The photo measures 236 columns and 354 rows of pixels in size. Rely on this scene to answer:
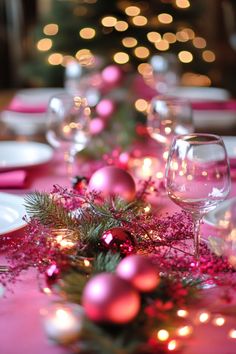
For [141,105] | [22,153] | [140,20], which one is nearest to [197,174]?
[22,153]

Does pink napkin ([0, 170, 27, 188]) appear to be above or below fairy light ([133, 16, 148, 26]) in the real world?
below

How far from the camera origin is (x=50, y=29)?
3688mm

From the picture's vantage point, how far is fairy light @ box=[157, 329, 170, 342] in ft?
2.06

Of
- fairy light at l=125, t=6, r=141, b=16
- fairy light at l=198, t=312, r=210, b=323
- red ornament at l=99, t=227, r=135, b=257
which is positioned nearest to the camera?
fairy light at l=198, t=312, r=210, b=323

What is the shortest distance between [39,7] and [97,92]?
2.65m

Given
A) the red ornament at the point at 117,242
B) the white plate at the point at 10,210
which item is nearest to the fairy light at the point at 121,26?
the white plate at the point at 10,210

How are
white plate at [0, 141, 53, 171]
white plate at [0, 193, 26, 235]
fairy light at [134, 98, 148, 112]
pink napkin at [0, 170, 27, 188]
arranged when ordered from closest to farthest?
white plate at [0, 193, 26, 235], pink napkin at [0, 170, 27, 188], white plate at [0, 141, 53, 171], fairy light at [134, 98, 148, 112]

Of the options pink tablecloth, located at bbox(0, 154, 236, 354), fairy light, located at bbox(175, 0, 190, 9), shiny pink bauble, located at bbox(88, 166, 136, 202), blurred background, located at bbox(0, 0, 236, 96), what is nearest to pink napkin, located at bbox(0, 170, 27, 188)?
shiny pink bauble, located at bbox(88, 166, 136, 202)

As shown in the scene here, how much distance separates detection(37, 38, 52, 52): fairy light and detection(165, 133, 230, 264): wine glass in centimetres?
295

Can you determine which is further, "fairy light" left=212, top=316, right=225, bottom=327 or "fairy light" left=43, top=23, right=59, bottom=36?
"fairy light" left=43, top=23, right=59, bottom=36

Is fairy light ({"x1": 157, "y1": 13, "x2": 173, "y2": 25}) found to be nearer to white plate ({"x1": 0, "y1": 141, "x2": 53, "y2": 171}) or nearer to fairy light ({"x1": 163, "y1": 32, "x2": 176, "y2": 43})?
fairy light ({"x1": 163, "y1": 32, "x2": 176, "y2": 43})

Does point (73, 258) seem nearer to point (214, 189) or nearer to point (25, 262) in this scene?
point (25, 262)

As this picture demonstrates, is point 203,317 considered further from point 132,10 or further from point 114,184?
point 132,10

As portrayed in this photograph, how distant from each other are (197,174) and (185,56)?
2.93 metres
